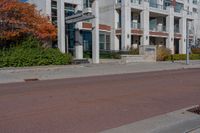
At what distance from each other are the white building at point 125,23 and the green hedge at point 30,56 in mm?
2937

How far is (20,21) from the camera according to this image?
26.9 metres

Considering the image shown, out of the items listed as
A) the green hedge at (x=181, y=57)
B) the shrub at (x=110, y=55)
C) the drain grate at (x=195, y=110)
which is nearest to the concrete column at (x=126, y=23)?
the shrub at (x=110, y=55)

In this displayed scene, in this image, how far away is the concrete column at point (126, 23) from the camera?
1729 inches

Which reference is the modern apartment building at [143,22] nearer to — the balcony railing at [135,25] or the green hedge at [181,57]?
the balcony railing at [135,25]

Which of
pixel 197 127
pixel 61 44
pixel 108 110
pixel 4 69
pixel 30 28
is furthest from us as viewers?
pixel 61 44

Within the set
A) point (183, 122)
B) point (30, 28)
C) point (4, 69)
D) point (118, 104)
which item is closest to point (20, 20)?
point (30, 28)

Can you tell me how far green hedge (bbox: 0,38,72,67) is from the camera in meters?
25.5

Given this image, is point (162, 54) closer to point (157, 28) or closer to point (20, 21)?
point (157, 28)

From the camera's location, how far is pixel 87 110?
9.02m

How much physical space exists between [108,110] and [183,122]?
91.5 inches

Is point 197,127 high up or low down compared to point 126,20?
down

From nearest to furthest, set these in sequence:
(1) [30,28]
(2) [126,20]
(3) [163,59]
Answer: (1) [30,28] → (3) [163,59] → (2) [126,20]

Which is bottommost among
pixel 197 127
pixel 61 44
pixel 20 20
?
pixel 197 127

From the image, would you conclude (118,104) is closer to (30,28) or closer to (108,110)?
(108,110)
